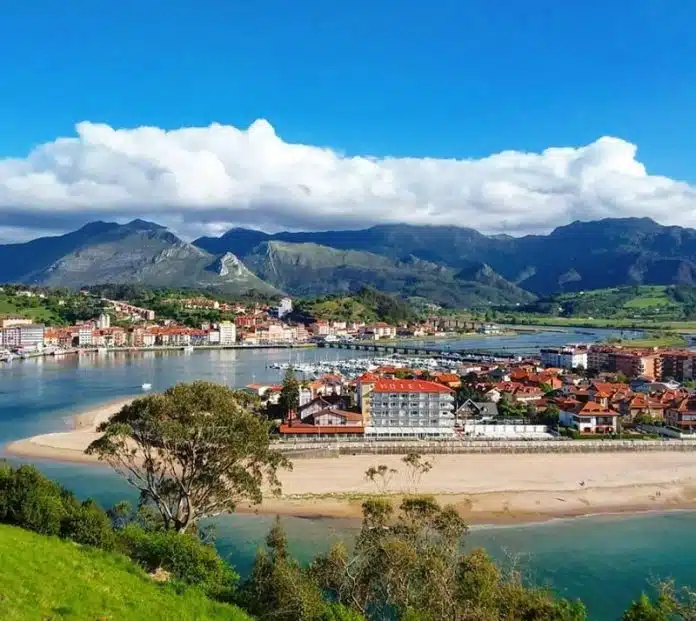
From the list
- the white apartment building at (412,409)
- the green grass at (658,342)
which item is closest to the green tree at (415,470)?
the white apartment building at (412,409)

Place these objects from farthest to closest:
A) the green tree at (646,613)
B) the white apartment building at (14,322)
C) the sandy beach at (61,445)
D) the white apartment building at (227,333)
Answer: the white apartment building at (227,333), the white apartment building at (14,322), the sandy beach at (61,445), the green tree at (646,613)

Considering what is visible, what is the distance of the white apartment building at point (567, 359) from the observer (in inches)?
3524

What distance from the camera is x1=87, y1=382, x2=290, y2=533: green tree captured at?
687 inches

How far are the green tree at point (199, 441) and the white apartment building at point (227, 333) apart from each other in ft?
379

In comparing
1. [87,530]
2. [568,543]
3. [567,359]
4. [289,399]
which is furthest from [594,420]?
[567,359]

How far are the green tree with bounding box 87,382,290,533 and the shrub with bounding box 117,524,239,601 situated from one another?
2838 mm

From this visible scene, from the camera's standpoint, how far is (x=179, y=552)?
13.9 m

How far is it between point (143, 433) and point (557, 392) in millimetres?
46218

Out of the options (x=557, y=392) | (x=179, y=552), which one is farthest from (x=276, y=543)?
(x=557, y=392)

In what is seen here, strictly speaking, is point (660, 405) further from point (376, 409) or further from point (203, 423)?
point (203, 423)

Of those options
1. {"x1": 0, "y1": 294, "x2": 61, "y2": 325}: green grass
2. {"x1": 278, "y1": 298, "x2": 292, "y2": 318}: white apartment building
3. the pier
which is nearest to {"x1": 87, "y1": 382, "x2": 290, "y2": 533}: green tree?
the pier

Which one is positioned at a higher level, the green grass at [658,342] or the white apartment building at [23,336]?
the white apartment building at [23,336]

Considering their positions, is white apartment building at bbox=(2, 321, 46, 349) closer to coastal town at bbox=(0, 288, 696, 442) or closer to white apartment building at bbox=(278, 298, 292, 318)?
coastal town at bbox=(0, 288, 696, 442)

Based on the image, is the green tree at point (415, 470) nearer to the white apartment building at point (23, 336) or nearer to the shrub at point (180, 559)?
the shrub at point (180, 559)
